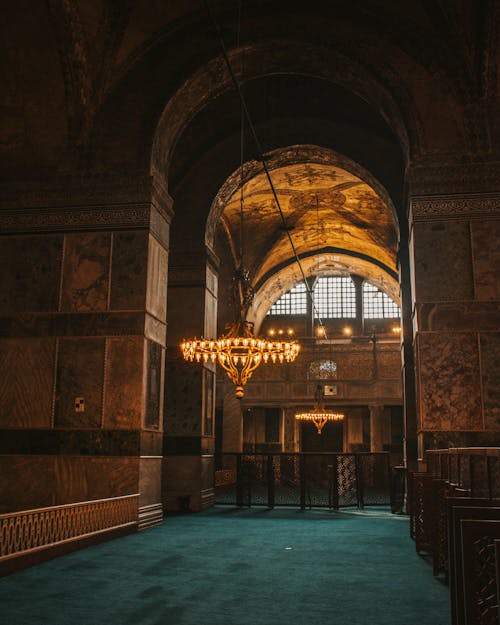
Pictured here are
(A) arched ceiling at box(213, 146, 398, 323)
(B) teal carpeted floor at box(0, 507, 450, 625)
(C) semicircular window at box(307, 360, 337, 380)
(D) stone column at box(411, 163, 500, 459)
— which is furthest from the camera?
(C) semicircular window at box(307, 360, 337, 380)

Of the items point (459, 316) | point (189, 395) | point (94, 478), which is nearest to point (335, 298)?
point (189, 395)

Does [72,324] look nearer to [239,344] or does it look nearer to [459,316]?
[239,344]

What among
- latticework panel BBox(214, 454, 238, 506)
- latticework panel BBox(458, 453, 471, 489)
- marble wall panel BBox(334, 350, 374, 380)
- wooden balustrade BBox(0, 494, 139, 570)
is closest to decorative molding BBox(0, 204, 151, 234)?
wooden balustrade BBox(0, 494, 139, 570)

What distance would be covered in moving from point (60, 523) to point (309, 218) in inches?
519

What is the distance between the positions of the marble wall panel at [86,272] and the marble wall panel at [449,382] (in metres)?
4.60

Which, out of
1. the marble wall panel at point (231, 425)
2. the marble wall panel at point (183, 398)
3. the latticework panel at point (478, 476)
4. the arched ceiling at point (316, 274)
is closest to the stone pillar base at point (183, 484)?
the marble wall panel at point (183, 398)

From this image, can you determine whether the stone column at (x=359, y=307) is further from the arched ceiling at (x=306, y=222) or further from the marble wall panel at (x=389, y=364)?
the marble wall panel at (x=389, y=364)

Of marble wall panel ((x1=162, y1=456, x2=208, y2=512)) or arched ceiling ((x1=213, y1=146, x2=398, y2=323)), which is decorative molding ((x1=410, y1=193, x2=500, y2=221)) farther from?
marble wall panel ((x1=162, y1=456, x2=208, y2=512))

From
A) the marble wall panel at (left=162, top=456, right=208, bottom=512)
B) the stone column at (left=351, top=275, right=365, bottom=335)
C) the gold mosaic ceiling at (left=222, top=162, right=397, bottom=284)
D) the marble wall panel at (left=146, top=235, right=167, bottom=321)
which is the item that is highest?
the gold mosaic ceiling at (left=222, top=162, right=397, bottom=284)

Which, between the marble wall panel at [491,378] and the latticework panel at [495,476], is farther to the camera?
the marble wall panel at [491,378]

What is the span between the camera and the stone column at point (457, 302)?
8742 mm

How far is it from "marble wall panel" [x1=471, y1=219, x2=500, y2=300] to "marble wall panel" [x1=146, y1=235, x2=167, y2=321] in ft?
15.0

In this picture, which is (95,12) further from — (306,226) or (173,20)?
(306,226)

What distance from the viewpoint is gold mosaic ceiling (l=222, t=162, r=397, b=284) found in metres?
16.0
